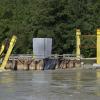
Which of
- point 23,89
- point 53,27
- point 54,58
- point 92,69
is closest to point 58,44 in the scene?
point 53,27

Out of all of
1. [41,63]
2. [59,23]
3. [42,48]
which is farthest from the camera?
[59,23]

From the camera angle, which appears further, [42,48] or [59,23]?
[59,23]

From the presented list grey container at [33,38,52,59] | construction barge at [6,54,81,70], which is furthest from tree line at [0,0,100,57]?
construction barge at [6,54,81,70]

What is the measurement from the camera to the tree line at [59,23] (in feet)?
195

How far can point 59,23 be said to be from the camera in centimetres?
6034

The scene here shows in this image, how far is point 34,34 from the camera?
60.0 metres

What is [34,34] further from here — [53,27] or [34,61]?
[34,61]

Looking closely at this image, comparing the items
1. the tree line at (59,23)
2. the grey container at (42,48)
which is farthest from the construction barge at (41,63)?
the tree line at (59,23)

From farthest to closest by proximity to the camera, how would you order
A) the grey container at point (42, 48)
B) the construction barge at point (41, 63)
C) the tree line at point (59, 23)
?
the tree line at point (59, 23) < the grey container at point (42, 48) < the construction barge at point (41, 63)

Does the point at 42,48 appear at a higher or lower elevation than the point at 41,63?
higher

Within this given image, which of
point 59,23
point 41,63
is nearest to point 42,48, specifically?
point 41,63

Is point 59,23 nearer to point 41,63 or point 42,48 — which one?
point 42,48

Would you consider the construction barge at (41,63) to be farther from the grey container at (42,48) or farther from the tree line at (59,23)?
the tree line at (59,23)

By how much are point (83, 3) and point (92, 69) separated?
28864 mm
